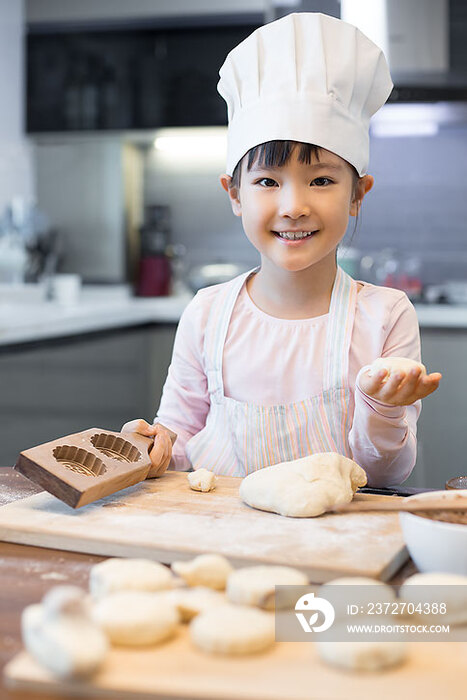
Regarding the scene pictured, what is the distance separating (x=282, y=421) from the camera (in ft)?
4.02

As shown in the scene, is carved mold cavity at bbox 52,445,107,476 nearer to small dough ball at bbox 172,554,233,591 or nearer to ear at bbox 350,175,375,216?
small dough ball at bbox 172,554,233,591

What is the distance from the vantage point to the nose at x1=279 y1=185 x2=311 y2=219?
1131 mm

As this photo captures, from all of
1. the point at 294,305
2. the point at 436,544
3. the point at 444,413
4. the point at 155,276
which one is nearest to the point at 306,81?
the point at 294,305

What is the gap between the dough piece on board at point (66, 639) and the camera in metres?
0.51

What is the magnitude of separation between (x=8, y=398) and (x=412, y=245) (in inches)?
68.0

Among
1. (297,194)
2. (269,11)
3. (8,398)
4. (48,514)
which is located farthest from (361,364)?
(269,11)

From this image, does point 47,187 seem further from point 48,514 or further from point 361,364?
point 48,514

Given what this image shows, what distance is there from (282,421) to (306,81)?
0.47 meters

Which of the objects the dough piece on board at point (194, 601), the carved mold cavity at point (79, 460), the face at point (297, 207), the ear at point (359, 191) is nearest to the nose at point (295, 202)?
the face at point (297, 207)

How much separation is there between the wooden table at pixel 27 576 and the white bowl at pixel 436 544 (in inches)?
1.7

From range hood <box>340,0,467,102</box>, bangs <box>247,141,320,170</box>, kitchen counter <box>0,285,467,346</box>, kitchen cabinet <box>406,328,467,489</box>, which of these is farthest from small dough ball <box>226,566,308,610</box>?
range hood <box>340,0,467,102</box>

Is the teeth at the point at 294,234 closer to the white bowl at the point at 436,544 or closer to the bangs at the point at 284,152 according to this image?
the bangs at the point at 284,152

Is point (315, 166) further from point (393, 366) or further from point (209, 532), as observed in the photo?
point (209, 532)

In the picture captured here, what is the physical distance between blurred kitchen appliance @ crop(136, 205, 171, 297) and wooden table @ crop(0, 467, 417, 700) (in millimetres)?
2614
